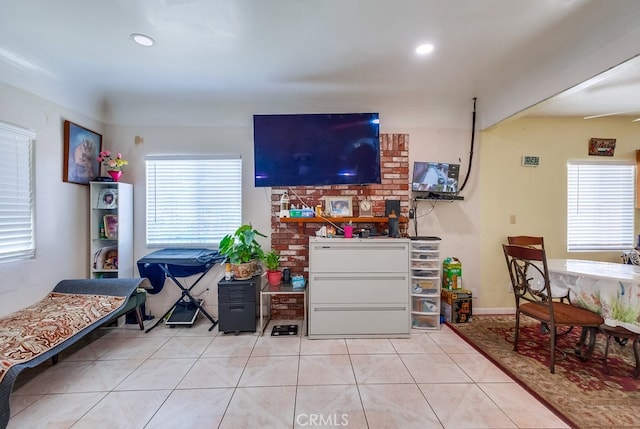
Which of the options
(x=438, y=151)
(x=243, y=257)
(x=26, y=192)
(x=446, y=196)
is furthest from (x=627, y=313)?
(x=26, y=192)

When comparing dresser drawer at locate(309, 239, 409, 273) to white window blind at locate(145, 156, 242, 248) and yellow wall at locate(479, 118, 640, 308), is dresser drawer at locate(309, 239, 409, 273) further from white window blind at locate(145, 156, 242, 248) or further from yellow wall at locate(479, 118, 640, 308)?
yellow wall at locate(479, 118, 640, 308)

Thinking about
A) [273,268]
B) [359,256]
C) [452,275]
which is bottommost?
Result: [452,275]

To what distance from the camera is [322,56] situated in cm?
234

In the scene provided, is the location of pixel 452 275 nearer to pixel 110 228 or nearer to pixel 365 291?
pixel 365 291

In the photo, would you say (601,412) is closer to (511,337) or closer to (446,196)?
(511,337)

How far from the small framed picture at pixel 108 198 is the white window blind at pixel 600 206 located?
18.8 feet

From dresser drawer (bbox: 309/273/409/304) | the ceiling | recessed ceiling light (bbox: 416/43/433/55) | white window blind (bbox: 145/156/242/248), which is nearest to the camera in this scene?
the ceiling

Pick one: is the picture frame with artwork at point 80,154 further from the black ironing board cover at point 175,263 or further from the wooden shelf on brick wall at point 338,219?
the wooden shelf on brick wall at point 338,219

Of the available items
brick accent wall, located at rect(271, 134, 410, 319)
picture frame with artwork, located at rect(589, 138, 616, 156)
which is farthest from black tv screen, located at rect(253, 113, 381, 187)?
picture frame with artwork, located at rect(589, 138, 616, 156)

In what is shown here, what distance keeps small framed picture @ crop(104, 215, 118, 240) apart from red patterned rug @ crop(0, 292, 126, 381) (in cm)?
72

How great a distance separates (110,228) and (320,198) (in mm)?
2519

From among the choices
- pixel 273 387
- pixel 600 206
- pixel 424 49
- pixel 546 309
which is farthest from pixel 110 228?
pixel 600 206

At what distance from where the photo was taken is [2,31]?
6.46 feet

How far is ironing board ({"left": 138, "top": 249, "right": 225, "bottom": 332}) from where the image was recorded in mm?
2814
